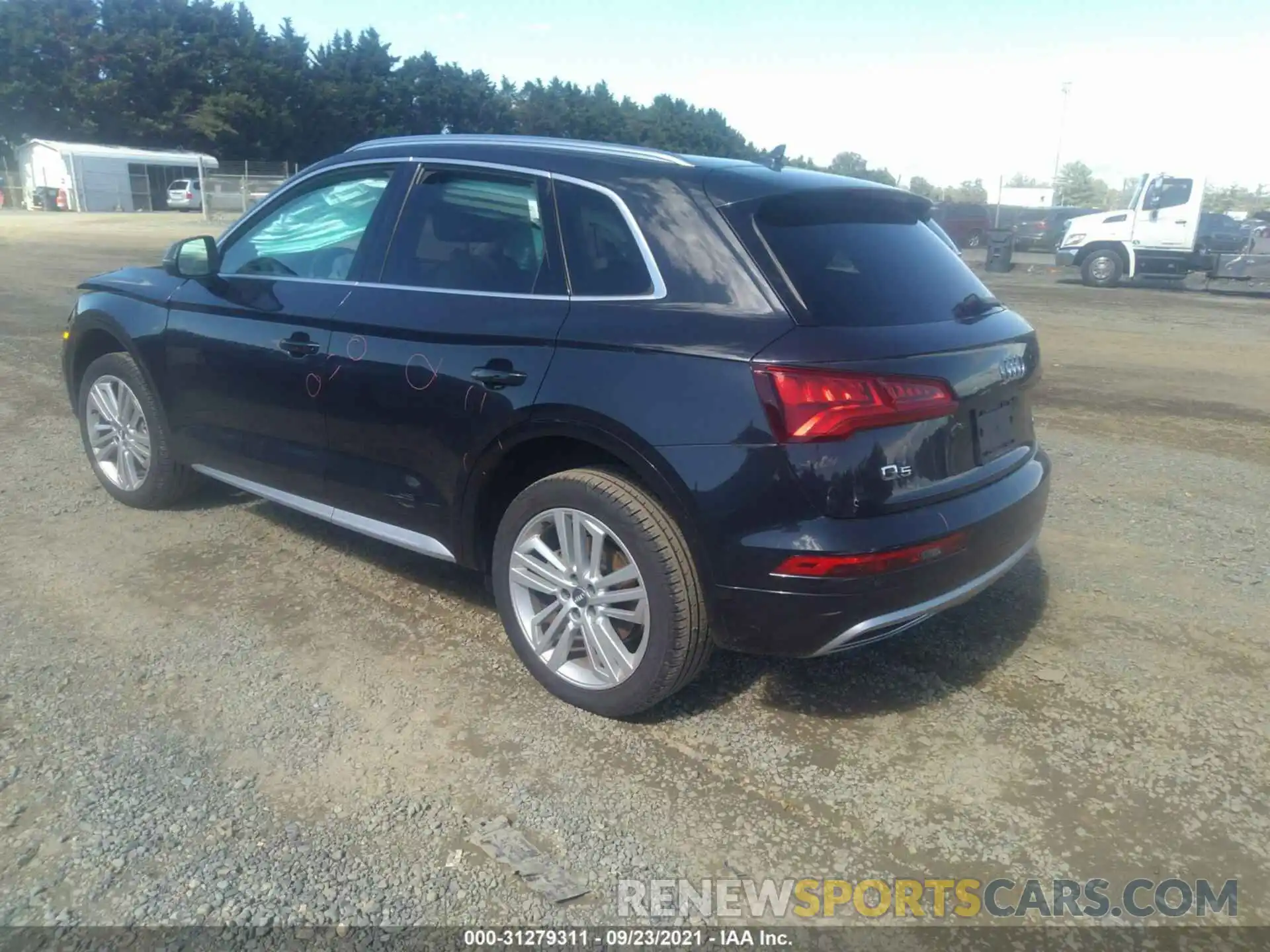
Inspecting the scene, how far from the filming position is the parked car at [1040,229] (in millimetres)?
35969

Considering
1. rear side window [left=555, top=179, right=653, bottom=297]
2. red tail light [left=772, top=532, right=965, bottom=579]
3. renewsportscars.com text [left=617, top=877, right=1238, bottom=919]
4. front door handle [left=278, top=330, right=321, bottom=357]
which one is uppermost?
rear side window [left=555, top=179, right=653, bottom=297]

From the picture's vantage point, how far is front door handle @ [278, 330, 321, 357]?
3945mm

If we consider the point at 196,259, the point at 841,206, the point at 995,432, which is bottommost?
the point at 995,432

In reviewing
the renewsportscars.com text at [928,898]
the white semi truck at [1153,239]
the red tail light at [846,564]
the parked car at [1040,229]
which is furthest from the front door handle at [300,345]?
the parked car at [1040,229]

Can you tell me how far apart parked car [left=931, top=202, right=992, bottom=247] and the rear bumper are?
3424 cm

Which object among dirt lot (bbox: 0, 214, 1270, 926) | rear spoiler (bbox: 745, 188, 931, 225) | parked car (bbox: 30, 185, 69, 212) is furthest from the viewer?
parked car (bbox: 30, 185, 69, 212)

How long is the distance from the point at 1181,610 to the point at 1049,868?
2.01m

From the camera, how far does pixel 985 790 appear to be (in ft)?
9.66

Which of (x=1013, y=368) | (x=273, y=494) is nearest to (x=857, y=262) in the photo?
(x=1013, y=368)

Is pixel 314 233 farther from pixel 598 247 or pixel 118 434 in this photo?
pixel 118 434

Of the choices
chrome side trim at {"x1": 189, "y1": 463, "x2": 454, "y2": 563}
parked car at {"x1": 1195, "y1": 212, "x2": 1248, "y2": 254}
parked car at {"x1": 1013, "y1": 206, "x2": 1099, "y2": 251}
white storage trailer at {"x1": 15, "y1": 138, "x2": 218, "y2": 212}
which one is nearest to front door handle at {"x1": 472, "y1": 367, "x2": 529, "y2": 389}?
chrome side trim at {"x1": 189, "y1": 463, "x2": 454, "y2": 563}

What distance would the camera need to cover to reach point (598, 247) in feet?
10.8

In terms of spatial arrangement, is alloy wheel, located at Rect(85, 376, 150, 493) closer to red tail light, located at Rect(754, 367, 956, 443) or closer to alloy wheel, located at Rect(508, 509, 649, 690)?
alloy wheel, located at Rect(508, 509, 649, 690)

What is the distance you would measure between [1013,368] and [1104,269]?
832 inches
